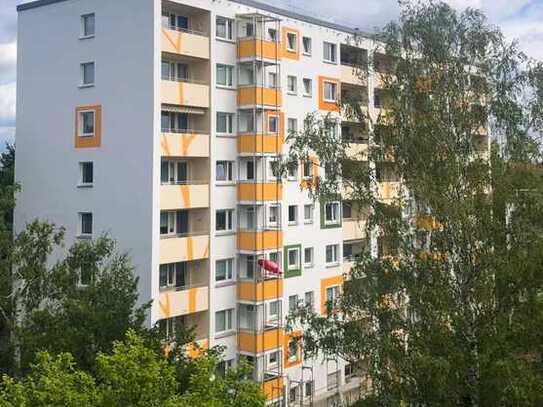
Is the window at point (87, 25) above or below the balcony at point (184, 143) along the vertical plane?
above

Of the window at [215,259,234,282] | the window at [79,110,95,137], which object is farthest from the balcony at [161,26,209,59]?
the window at [215,259,234,282]

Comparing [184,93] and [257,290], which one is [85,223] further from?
[257,290]

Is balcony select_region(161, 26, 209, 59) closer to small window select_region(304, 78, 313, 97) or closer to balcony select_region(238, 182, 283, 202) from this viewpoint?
balcony select_region(238, 182, 283, 202)

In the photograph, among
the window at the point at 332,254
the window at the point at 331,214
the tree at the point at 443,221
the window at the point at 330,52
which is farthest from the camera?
the window at the point at 330,52

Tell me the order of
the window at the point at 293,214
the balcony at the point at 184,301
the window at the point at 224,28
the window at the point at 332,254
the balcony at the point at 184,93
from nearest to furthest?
the balcony at the point at 184,301, the balcony at the point at 184,93, the window at the point at 224,28, the window at the point at 293,214, the window at the point at 332,254

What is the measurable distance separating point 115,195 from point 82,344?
12077mm

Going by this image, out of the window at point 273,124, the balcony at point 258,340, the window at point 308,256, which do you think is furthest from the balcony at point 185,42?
the balcony at point 258,340

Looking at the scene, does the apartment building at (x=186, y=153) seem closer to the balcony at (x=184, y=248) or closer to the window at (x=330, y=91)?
the balcony at (x=184, y=248)

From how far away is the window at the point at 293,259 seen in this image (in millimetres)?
43844

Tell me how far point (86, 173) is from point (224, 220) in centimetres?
772

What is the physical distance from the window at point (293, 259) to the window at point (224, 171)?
5884 millimetres

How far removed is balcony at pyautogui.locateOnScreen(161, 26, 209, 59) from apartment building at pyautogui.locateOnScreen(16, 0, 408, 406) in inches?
2.9

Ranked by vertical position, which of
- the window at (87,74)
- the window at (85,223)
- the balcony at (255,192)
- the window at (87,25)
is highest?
the window at (87,25)

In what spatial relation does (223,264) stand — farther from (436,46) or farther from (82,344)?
(436,46)
